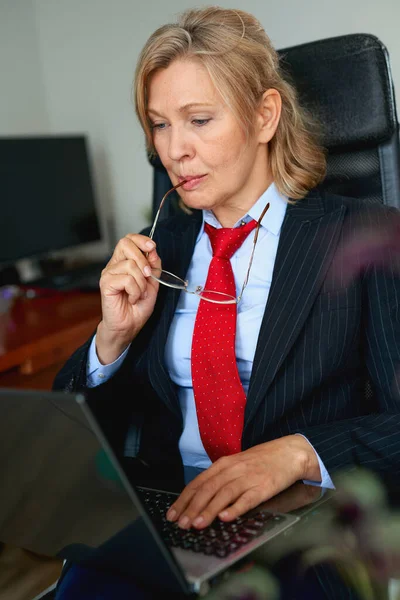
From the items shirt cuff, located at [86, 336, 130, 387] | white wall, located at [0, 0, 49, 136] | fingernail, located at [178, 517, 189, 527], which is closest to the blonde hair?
shirt cuff, located at [86, 336, 130, 387]

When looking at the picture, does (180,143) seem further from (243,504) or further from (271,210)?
(243,504)

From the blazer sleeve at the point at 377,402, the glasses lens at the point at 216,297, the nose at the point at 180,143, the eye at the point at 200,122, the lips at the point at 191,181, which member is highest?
the eye at the point at 200,122

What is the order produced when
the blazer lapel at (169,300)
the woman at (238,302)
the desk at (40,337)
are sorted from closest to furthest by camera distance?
the woman at (238,302), the blazer lapel at (169,300), the desk at (40,337)

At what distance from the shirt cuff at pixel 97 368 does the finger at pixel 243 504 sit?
1.56 ft

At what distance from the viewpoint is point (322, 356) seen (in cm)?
113

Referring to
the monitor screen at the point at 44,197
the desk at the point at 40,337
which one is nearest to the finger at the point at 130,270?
the desk at the point at 40,337

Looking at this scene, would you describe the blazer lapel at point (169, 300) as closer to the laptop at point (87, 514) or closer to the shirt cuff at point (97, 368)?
the shirt cuff at point (97, 368)

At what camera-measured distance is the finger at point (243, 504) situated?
0.82 metres

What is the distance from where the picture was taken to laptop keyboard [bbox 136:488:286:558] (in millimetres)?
736

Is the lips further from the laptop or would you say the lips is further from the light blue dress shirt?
the laptop

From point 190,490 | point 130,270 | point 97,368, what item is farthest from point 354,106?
point 190,490

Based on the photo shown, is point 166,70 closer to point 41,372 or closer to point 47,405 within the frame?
point 47,405

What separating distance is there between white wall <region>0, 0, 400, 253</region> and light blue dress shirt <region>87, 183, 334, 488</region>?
4.33ft

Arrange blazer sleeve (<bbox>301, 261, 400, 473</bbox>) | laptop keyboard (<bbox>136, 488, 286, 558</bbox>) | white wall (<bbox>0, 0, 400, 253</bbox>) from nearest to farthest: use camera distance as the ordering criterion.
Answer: laptop keyboard (<bbox>136, 488, 286, 558</bbox>), blazer sleeve (<bbox>301, 261, 400, 473</bbox>), white wall (<bbox>0, 0, 400, 253</bbox>)
